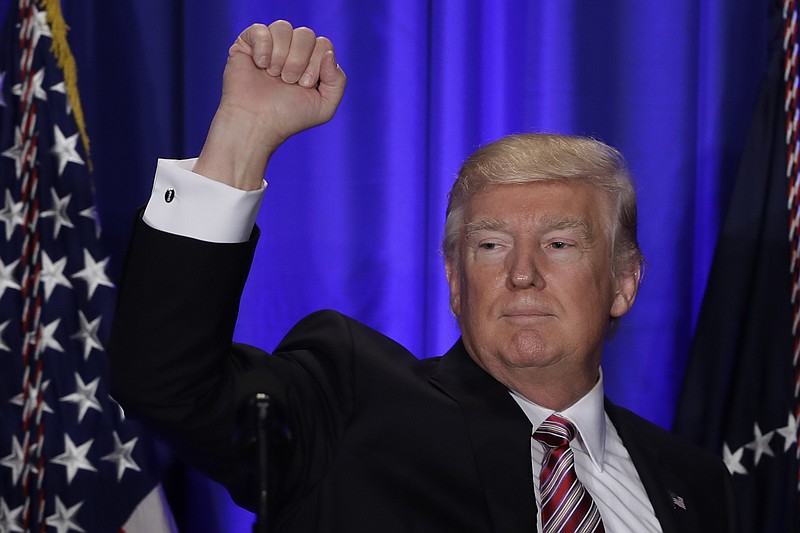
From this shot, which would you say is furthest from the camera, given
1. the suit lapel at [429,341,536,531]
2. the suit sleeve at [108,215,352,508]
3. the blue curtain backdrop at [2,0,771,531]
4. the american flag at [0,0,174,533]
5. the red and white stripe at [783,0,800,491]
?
the red and white stripe at [783,0,800,491]

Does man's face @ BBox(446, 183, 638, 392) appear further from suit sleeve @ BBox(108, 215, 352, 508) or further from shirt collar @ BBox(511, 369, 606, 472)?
suit sleeve @ BBox(108, 215, 352, 508)

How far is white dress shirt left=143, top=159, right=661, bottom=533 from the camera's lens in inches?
53.2

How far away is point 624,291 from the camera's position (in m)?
2.11

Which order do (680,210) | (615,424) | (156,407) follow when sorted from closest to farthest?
(156,407) < (615,424) < (680,210)

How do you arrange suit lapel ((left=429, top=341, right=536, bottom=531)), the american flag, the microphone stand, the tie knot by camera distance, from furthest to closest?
the american flag, the tie knot, suit lapel ((left=429, top=341, right=536, bottom=531)), the microphone stand

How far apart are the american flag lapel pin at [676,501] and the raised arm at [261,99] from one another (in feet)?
3.57

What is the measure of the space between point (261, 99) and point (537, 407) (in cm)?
84

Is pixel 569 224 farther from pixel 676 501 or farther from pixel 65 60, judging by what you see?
pixel 65 60

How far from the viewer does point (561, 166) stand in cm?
195

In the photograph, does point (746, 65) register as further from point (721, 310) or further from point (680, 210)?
point (721, 310)

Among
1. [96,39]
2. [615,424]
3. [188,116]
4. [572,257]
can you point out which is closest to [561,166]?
[572,257]

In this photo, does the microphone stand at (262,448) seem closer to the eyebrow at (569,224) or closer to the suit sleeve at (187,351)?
the suit sleeve at (187,351)

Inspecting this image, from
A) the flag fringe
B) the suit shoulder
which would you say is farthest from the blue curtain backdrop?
the suit shoulder

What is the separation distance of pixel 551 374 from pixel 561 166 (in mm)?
420
